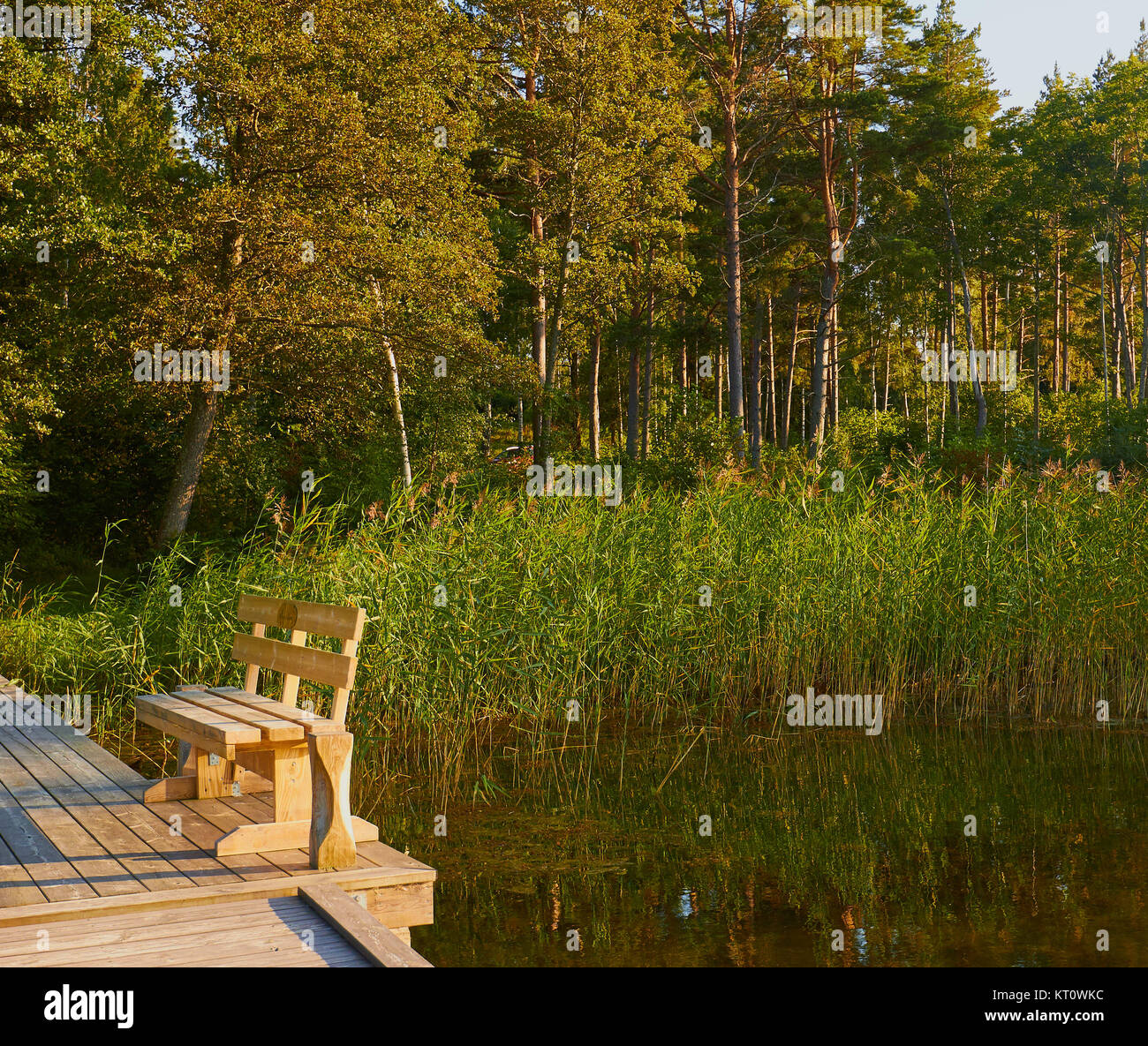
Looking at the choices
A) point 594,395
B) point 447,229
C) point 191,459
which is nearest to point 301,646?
point 191,459

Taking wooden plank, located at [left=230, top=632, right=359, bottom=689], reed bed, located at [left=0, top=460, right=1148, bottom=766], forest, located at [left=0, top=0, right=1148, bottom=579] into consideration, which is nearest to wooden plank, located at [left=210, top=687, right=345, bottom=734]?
wooden plank, located at [left=230, top=632, right=359, bottom=689]

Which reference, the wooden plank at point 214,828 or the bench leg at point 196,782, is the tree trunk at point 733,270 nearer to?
the bench leg at point 196,782

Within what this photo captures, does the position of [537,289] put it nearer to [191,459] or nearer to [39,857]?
[191,459]

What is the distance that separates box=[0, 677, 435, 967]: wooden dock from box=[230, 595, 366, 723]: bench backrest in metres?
0.65

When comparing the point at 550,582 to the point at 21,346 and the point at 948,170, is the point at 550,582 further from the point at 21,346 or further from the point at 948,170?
the point at 948,170

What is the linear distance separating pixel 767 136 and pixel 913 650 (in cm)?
2200

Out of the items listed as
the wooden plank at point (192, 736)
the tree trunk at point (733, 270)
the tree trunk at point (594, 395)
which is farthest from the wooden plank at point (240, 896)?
the tree trunk at point (594, 395)

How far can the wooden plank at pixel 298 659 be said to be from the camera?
4.55m

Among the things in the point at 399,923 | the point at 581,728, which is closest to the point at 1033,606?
the point at 581,728

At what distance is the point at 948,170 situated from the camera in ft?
121

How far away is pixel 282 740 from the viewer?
15.0ft

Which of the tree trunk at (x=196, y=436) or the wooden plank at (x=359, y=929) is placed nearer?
the wooden plank at (x=359, y=929)

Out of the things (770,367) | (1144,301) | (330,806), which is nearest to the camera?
(330,806)

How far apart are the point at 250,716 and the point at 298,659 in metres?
0.31
